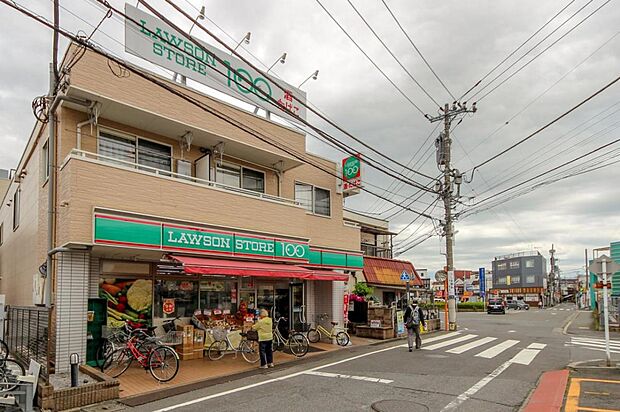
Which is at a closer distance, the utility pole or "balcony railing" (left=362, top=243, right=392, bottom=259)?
the utility pole

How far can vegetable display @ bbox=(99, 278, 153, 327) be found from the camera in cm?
1330

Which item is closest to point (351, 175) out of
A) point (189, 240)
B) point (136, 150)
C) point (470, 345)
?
point (470, 345)

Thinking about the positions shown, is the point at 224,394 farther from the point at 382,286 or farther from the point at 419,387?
the point at 382,286

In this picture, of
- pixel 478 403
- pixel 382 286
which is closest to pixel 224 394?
pixel 478 403

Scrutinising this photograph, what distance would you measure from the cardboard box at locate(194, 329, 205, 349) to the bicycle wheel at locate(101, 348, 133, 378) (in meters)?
2.76

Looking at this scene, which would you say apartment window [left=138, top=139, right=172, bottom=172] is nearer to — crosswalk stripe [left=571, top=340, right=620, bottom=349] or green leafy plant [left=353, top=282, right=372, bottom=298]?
green leafy plant [left=353, top=282, right=372, bottom=298]

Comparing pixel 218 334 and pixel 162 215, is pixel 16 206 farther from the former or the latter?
pixel 218 334

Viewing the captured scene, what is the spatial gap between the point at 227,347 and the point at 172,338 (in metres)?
1.80

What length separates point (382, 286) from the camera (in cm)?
2975

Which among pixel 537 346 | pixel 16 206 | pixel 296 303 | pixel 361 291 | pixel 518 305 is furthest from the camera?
pixel 518 305

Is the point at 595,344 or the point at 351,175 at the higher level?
the point at 351,175

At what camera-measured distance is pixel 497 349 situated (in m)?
17.2

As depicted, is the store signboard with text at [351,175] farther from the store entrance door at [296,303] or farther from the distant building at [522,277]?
the distant building at [522,277]

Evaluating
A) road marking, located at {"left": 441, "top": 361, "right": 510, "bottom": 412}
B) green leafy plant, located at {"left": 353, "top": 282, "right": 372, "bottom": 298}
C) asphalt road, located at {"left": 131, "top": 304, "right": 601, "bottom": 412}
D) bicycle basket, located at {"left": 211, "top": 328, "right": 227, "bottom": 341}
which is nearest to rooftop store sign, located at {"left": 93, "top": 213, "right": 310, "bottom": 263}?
bicycle basket, located at {"left": 211, "top": 328, "right": 227, "bottom": 341}
